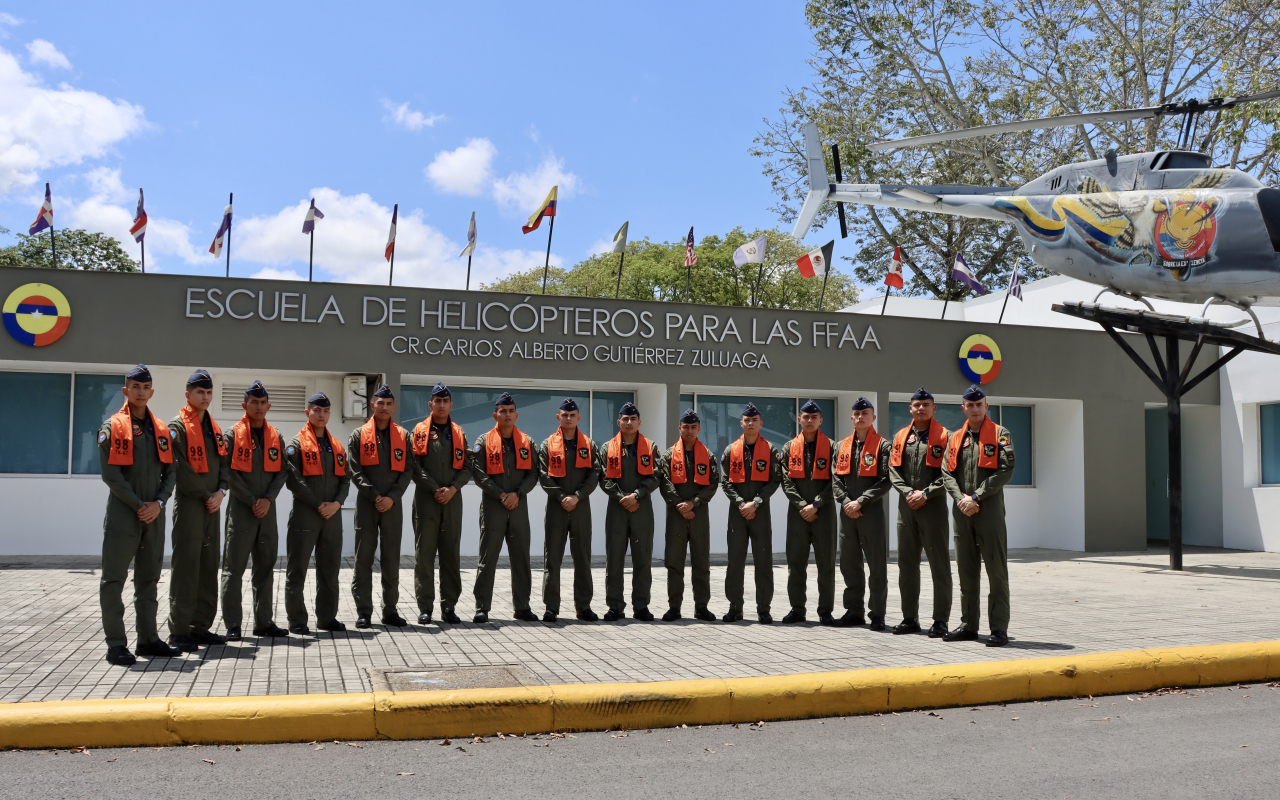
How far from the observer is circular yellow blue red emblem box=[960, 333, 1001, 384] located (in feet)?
57.1

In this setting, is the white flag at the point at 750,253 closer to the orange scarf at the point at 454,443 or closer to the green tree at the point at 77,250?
the orange scarf at the point at 454,443

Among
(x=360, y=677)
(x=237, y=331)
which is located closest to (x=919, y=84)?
(x=237, y=331)

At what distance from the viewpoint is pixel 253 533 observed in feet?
25.8

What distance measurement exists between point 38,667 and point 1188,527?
19727 millimetres

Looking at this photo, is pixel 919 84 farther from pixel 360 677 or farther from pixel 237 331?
pixel 360 677

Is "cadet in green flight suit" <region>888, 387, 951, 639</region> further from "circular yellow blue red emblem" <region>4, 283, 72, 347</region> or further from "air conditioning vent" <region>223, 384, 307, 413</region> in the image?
"circular yellow blue red emblem" <region>4, 283, 72, 347</region>

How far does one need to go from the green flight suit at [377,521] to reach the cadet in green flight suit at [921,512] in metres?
4.07

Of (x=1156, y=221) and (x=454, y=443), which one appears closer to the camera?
(x=454, y=443)

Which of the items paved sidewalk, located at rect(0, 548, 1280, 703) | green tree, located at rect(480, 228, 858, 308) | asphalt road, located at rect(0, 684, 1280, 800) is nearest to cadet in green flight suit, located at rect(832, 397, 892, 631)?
paved sidewalk, located at rect(0, 548, 1280, 703)

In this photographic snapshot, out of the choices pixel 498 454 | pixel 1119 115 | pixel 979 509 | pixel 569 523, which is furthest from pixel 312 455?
pixel 1119 115

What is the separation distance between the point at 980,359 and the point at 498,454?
438 inches

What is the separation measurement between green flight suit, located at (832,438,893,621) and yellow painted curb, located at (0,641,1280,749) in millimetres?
2054

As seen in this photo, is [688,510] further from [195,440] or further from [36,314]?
[36,314]

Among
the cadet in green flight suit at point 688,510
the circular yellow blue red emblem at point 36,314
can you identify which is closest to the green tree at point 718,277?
the circular yellow blue red emblem at point 36,314
